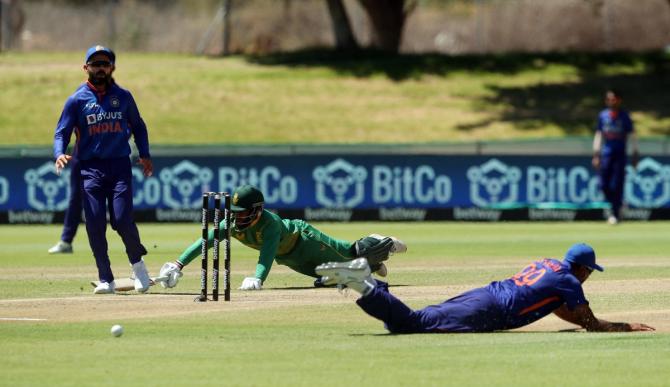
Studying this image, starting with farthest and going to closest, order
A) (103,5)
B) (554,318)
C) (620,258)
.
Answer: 1. (103,5)
2. (620,258)
3. (554,318)

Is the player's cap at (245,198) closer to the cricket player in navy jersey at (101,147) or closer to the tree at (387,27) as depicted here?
the cricket player in navy jersey at (101,147)

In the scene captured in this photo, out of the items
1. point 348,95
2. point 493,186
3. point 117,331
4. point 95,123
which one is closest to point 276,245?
point 95,123

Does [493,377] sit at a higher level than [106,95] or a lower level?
lower

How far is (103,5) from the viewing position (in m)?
52.8

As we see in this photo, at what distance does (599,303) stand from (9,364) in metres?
5.83

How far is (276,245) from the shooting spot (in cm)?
1318

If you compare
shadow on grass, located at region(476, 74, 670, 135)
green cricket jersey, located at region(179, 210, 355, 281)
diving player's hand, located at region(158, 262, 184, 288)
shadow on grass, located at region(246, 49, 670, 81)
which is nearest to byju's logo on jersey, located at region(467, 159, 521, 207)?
shadow on grass, located at region(476, 74, 670, 135)

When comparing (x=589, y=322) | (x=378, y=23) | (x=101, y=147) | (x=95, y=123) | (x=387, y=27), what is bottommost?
(x=589, y=322)

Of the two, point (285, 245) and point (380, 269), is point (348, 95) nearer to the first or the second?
point (380, 269)


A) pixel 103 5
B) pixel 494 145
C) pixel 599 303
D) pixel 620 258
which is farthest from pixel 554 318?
pixel 103 5

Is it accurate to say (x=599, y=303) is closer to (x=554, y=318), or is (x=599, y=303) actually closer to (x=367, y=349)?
(x=554, y=318)

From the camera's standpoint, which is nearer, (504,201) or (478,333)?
(478,333)

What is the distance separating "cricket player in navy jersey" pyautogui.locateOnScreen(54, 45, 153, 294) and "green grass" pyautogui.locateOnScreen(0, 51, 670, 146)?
23648 mm

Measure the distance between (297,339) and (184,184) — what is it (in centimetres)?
1799
